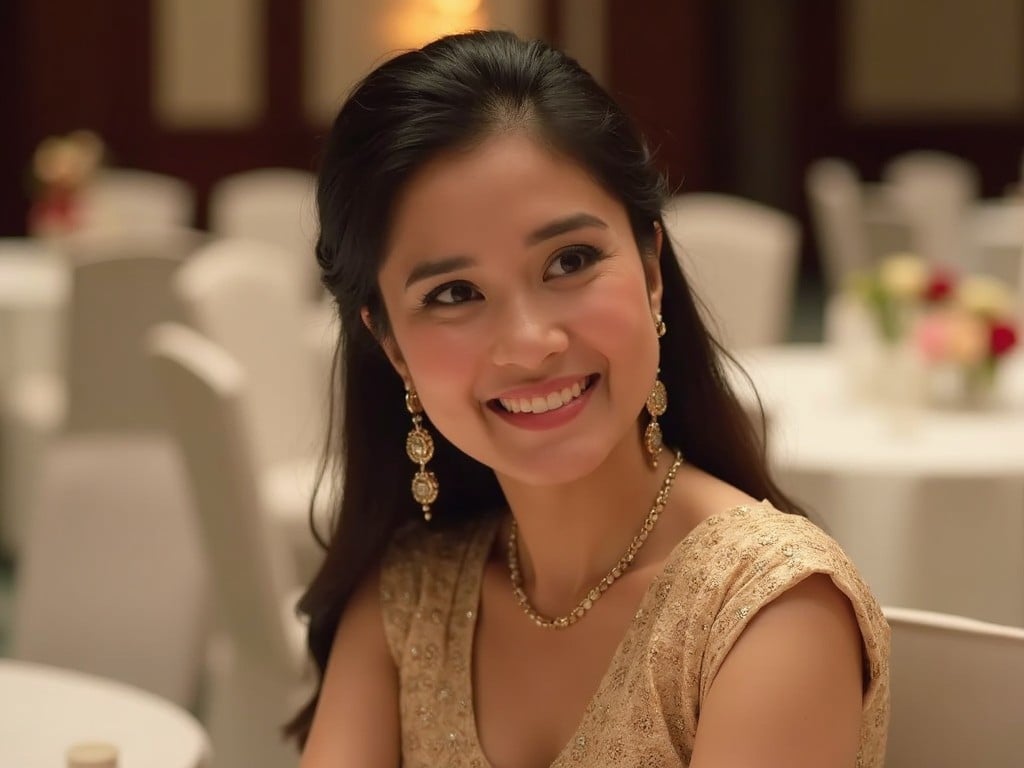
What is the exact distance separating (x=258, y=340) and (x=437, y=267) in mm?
2619

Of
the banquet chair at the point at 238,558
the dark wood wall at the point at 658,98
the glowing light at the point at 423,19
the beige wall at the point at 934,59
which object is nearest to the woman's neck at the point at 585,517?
the banquet chair at the point at 238,558

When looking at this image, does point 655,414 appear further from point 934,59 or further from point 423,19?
point 934,59

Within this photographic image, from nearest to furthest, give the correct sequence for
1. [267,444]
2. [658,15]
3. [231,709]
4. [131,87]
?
1. [231,709]
2. [267,444]
3. [131,87]
4. [658,15]

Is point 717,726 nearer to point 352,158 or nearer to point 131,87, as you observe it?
point 352,158

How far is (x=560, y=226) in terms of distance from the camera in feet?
5.16

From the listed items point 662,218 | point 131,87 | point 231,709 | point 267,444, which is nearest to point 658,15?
point 131,87

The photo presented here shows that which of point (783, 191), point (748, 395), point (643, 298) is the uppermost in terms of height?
point (643, 298)

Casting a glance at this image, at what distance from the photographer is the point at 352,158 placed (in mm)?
1652

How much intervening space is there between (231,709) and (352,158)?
180 centimetres

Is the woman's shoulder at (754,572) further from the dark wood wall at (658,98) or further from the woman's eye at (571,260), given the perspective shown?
the dark wood wall at (658,98)

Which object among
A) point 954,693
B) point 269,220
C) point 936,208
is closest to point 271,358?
point 954,693

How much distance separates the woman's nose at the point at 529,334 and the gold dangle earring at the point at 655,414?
198 mm

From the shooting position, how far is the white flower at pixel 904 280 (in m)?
3.69

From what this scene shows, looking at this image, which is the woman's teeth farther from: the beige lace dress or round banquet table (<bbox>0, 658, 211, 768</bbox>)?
round banquet table (<bbox>0, 658, 211, 768</bbox>)
